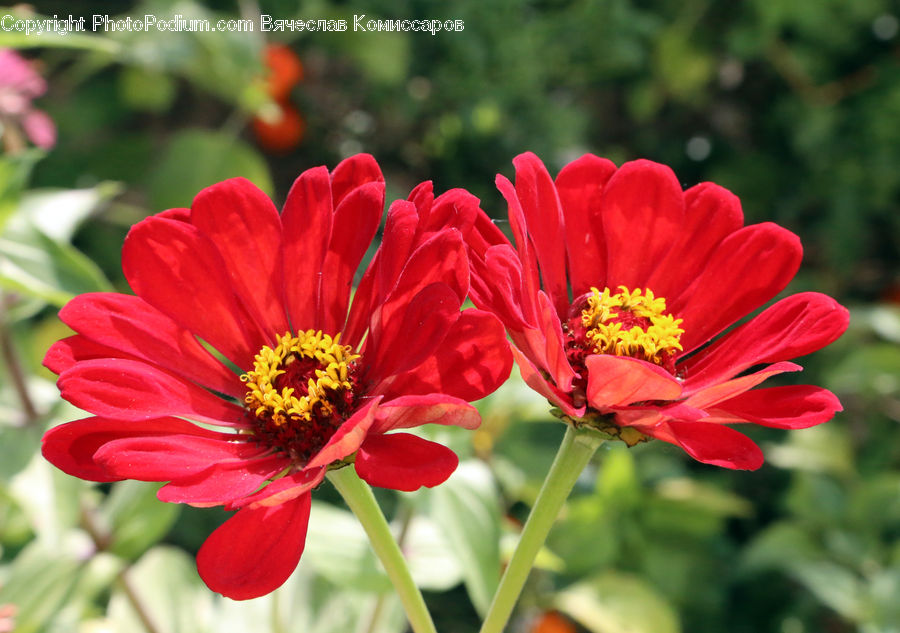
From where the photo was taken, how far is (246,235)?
1.35 ft

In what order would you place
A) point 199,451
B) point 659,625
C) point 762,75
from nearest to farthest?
point 199,451, point 659,625, point 762,75

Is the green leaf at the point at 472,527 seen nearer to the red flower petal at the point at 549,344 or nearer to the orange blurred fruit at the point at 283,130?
the red flower petal at the point at 549,344

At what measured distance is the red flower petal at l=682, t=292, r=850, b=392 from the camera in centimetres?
36

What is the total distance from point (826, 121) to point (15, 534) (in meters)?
1.17

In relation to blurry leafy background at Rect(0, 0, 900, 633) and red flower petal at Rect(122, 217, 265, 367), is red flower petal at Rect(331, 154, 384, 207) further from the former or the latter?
blurry leafy background at Rect(0, 0, 900, 633)

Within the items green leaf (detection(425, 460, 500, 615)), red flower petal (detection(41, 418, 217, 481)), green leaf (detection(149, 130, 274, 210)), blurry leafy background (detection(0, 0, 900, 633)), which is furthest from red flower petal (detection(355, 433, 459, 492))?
green leaf (detection(149, 130, 274, 210))

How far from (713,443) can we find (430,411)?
5.1 inches

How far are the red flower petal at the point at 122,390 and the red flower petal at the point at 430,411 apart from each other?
0.10m

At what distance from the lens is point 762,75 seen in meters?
1.42

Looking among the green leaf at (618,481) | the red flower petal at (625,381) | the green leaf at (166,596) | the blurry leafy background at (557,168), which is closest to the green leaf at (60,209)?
the blurry leafy background at (557,168)

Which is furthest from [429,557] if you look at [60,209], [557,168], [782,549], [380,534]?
[557,168]

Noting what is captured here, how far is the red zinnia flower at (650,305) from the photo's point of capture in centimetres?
34

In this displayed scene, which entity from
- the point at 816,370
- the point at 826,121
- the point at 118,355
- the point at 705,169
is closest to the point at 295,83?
the point at 705,169

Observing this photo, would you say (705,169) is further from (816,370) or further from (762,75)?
(816,370)
